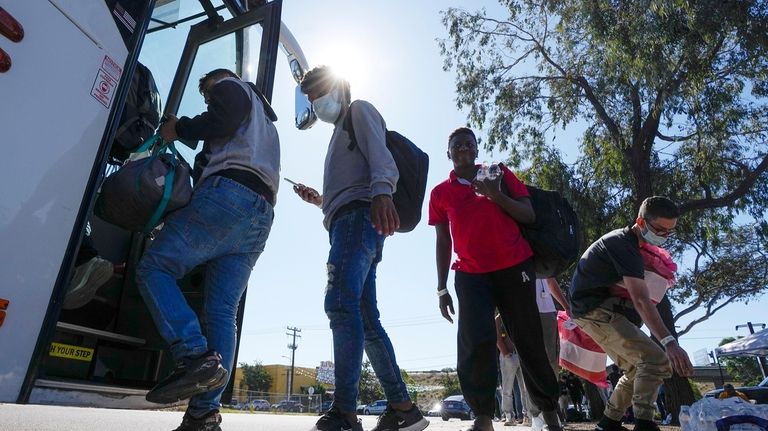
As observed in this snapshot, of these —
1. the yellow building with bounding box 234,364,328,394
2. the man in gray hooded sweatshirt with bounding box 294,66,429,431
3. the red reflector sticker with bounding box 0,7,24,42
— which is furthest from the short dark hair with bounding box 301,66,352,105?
the yellow building with bounding box 234,364,328,394

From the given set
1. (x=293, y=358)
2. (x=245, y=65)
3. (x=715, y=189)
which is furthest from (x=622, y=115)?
(x=293, y=358)

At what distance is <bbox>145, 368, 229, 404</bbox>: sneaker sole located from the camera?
180 centimetres

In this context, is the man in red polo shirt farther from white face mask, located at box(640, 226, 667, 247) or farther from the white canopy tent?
the white canopy tent

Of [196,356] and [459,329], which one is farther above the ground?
[459,329]

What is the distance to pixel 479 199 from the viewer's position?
10.7 ft

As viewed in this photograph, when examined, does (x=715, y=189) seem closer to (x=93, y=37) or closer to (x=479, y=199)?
(x=479, y=199)

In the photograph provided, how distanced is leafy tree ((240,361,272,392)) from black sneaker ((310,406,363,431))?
231 feet

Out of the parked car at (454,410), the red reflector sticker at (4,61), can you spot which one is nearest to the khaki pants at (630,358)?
the red reflector sticker at (4,61)

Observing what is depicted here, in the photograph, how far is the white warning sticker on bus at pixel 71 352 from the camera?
7.95ft

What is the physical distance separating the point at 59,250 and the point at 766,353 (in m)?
18.3

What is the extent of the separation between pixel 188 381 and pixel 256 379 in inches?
2839

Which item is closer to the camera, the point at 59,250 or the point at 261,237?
the point at 59,250

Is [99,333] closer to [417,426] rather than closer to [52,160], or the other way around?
[52,160]

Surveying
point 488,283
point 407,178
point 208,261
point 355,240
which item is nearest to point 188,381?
point 208,261
